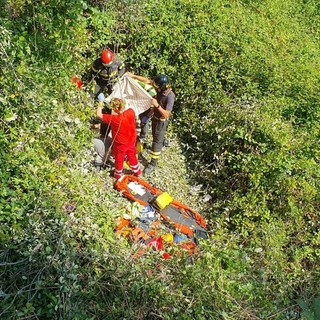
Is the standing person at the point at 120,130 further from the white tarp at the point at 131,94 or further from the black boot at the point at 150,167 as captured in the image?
the white tarp at the point at 131,94

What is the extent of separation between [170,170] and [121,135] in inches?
59.4

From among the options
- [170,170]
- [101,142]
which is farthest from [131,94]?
[170,170]

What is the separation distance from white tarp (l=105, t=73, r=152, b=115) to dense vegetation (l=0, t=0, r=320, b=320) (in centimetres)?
52

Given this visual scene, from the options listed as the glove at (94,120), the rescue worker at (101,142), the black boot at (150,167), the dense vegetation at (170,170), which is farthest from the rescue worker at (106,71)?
the black boot at (150,167)

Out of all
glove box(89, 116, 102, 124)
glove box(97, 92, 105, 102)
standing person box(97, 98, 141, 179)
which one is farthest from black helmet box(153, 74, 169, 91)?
glove box(89, 116, 102, 124)

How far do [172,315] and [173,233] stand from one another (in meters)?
1.68

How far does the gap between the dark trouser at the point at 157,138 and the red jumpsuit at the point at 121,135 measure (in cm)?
64

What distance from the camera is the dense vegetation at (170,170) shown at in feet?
13.6

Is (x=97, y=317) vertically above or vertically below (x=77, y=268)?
below

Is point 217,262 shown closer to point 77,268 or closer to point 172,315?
point 172,315

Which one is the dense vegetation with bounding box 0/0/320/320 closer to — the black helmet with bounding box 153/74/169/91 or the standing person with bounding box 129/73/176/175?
the standing person with bounding box 129/73/176/175

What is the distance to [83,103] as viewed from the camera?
6129 mm

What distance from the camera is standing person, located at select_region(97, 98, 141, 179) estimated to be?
6188 mm

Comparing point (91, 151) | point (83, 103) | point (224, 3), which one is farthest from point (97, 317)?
point (224, 3)
